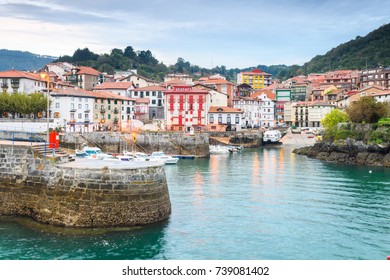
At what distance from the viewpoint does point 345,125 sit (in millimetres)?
74438

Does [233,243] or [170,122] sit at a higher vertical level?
[170,122]

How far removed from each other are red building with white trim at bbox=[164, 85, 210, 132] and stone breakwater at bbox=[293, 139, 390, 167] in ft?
103

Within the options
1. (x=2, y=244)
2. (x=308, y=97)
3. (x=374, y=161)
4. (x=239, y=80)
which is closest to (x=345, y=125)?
(x=374, y=161)

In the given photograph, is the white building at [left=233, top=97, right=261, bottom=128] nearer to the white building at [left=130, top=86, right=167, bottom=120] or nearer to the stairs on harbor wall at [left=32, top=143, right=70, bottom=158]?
the white building at [left=130, top=86, right=167, bottom=120]

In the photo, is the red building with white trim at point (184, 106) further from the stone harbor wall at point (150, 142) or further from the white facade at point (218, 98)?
the stone harbor wall at point (150, 142)

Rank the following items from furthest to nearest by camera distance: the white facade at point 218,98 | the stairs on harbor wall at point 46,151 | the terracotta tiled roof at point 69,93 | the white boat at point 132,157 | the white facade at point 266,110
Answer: the white facade at point 266,110 → the white facade at point 218,98 → the terracotta tiled roof at point 69,93 → the white boat at point 132,157 → the stairs on harbor wall at point 46,151

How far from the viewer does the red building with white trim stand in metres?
99.5

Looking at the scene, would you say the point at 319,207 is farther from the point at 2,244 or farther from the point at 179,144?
the point at 179,144

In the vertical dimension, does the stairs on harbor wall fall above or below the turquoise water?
above

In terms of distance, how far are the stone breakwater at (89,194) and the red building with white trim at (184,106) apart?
72476mm

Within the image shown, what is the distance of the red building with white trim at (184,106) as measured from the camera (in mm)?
99500

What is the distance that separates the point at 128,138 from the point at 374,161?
3575 centimetres

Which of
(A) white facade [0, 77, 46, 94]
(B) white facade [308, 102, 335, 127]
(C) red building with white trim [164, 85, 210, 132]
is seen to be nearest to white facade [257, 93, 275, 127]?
(B) white facade [308, 102, 335, 127]

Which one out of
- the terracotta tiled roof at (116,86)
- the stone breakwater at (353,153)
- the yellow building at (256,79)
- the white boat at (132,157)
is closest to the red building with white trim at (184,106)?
the terracotta tiled roof at (116,86)
